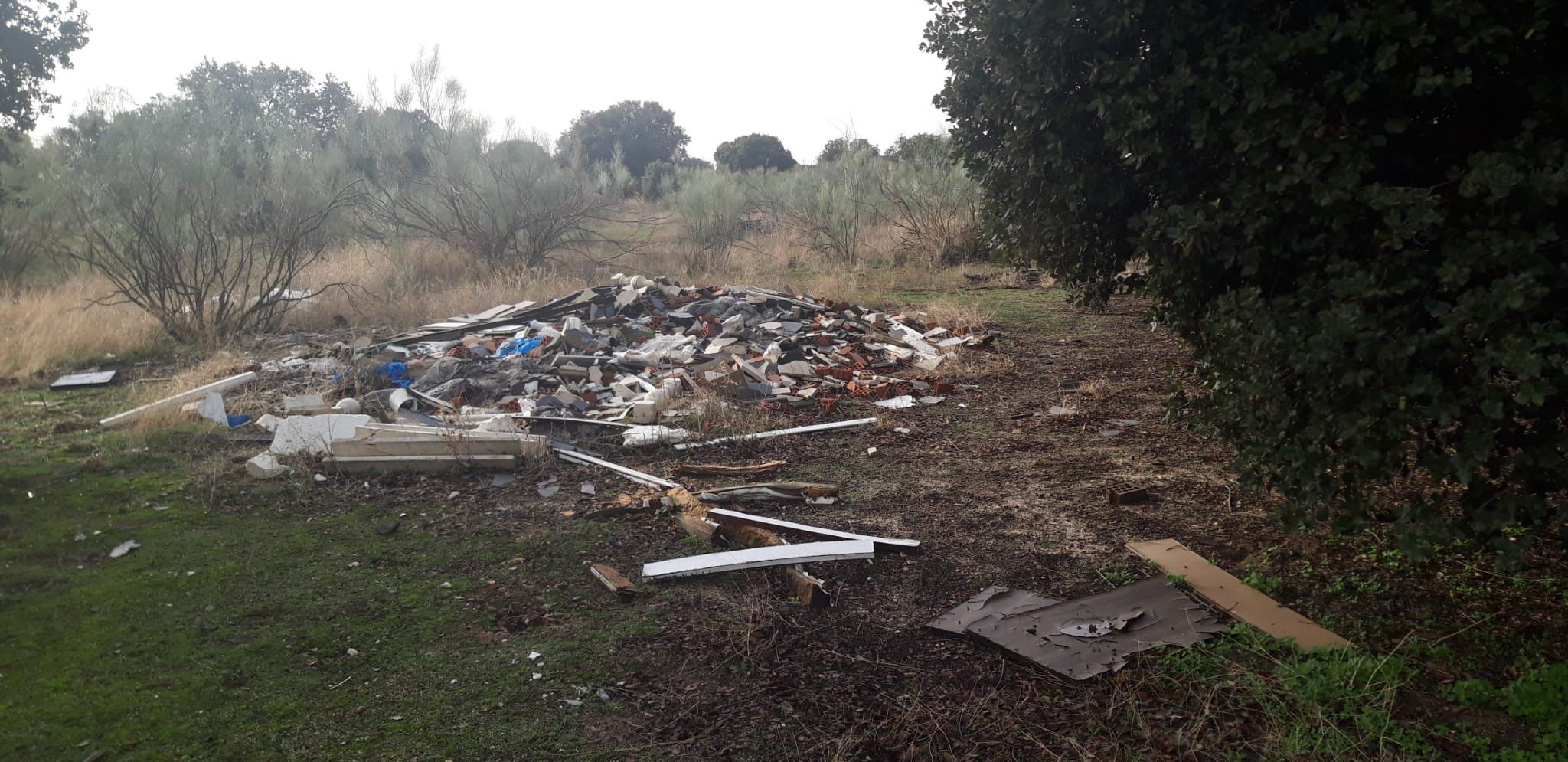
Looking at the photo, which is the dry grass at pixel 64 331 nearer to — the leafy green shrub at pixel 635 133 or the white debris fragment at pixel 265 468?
the white debris fragment at pixel 265 468

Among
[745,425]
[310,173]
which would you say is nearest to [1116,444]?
[745,425]

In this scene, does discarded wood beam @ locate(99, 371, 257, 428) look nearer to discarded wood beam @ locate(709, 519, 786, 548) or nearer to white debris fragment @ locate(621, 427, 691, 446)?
white debris fragment @ locate(621, 427, 691, 446)

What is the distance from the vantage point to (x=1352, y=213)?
2.72 m

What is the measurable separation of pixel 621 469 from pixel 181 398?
426 centimetres

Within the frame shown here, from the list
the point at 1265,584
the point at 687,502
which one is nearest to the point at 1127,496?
the point at 1265,584

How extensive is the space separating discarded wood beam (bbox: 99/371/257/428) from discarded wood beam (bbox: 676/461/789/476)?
15.0ft

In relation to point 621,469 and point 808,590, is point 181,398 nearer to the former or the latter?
point 621,469

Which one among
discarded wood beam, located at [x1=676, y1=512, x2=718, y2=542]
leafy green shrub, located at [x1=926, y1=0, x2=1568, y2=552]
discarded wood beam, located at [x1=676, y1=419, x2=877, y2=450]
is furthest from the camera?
discarded wood beam, located at [x1=676, y1=419, x2=877, y2=450]

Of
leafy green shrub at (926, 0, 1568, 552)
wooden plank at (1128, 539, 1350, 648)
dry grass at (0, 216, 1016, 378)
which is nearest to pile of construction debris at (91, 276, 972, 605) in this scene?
wooden plank at (1128, 539, 1350, 648)

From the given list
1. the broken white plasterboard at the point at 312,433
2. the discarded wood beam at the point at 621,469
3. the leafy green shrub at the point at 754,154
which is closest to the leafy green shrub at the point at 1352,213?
the discarded wood beam at the point at 621,469

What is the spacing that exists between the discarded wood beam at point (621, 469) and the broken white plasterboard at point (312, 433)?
151 cm

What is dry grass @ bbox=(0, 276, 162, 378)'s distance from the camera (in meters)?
9.57

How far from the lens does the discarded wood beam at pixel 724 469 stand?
20.3 ft

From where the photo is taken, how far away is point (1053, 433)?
688 cm
